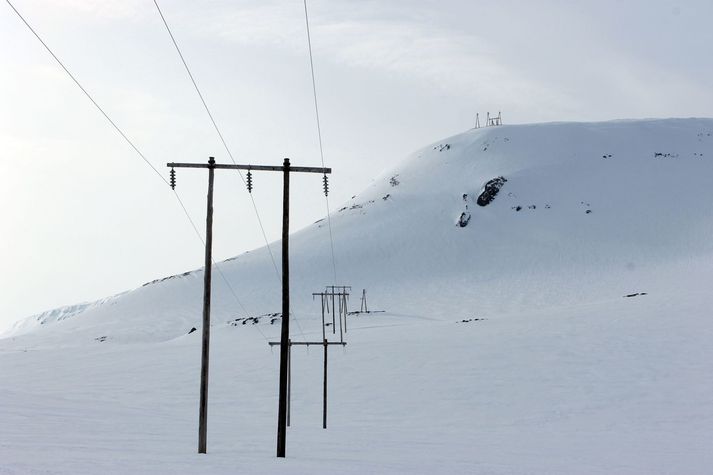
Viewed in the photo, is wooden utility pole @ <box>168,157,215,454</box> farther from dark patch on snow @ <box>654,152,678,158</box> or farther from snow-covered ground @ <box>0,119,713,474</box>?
dark patch on snow @ <box>654,152,678,158</box>

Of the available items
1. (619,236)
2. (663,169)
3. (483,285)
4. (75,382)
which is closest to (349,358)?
→ (75,382)

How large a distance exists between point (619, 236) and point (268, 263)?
5307cm

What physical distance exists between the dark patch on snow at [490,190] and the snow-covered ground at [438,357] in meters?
1.23

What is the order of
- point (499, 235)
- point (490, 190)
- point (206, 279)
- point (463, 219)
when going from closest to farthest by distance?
1. point (206, 279)
2. point (499, 235)
3. point (463, 219)
4. point (490, 190)

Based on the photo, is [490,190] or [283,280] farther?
[490,190]

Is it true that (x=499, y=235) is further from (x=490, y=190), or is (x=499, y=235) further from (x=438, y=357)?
(x=438, y=357)

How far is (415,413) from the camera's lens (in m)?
33.9

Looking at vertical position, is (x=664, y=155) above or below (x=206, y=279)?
above

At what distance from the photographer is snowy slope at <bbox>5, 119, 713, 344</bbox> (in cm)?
9181

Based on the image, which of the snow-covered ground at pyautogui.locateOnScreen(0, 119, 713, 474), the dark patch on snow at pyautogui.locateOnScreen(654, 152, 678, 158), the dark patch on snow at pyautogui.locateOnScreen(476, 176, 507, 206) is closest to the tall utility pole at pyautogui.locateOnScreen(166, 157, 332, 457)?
the snow-covered ground at pyautogui.locateOnScreen(0, 119, 713, 474)

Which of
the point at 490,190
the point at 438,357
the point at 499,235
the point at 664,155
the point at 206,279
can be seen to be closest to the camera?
the point at 206,279

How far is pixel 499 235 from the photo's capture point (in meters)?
116

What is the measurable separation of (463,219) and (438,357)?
3174 inches

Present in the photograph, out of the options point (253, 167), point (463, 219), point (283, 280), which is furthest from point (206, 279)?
point (463, 219)
